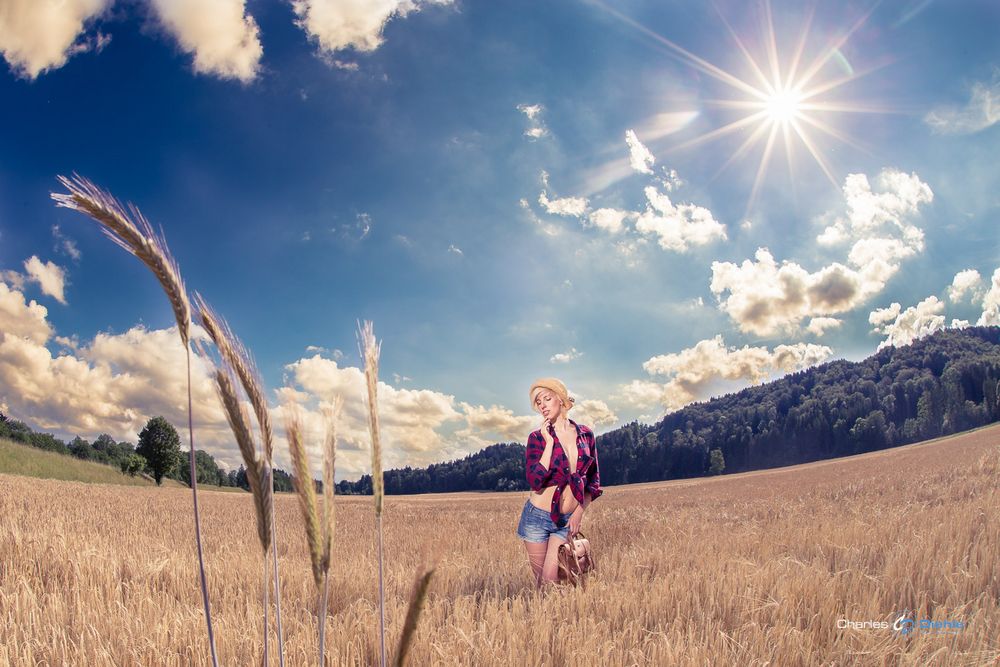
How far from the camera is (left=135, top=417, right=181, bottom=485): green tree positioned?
230ft

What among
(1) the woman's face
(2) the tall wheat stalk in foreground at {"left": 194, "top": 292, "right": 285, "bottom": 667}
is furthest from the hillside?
(2) the tall wheat stalk in foreground at {"left": 194, "top": 292, "right": 285, "bottom": 667}

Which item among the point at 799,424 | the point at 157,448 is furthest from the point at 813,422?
the point at 157,448

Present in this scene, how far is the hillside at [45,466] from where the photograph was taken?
41.2 m

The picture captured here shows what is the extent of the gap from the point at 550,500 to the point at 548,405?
0.92 meters

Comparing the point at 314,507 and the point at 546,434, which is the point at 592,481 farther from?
the point at 314,507

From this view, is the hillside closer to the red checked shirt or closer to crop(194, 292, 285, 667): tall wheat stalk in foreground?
the red checked shirt

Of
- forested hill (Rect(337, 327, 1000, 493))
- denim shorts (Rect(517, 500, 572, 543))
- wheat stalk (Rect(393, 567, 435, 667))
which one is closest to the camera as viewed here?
wheat stalk (Rect(393, 567, 435, 667))

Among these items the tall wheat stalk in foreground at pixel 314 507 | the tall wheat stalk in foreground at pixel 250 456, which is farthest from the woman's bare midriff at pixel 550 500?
the tall wheat stalk in foreground at pixel 250 456

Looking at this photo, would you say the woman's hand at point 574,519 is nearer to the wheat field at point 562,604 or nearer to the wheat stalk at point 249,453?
the wheat field at point 562,604

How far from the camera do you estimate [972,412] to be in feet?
357

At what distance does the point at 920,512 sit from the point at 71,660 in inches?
439

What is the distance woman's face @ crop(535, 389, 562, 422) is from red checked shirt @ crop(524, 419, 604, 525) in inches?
5.4

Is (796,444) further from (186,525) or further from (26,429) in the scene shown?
(26,429)

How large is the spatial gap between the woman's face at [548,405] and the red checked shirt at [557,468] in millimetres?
136
